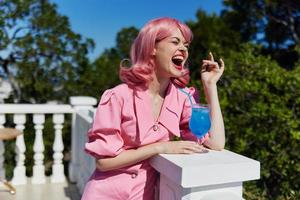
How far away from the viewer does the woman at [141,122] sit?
136cm

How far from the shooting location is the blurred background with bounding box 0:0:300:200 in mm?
3535

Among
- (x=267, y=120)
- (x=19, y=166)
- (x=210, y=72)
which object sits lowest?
(x=19, y=166)

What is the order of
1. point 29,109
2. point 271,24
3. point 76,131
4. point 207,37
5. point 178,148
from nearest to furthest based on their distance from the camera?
point 178,148
point 29,109
point 76,131
point 271,24
point 207,37

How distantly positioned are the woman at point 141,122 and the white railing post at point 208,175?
0.37 ft

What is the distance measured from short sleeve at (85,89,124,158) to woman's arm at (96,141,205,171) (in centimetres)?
3

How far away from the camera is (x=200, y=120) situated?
1387mm

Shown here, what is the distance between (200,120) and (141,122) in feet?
0.75

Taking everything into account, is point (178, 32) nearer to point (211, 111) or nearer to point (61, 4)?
point (211, 111)

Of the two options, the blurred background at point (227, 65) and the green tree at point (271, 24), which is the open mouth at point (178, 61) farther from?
the green tree at point (271, 24)

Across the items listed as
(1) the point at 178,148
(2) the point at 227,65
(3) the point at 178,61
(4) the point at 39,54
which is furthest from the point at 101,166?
(4) the point at 39,54

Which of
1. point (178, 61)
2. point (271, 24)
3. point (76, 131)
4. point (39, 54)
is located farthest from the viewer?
point (271, 24)

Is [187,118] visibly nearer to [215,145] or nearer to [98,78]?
[215,145]

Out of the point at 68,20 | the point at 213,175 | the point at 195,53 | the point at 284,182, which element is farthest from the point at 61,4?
the point at 213,175

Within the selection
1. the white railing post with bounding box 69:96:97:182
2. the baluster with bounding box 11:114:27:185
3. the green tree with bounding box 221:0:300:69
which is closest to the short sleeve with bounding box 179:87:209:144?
the white railing post with bounding box 69:96:97:182
